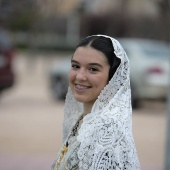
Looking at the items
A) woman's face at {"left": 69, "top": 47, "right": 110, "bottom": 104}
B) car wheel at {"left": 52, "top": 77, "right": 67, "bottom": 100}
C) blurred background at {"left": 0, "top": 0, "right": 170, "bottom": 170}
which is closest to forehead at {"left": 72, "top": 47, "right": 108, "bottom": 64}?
woman's face at {"left": 69, "top": 47, "right": 110, "bottom": 104}

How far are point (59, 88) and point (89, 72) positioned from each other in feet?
41.4

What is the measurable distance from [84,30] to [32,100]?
33.3 metres

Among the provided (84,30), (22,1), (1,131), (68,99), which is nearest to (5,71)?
(1,131)

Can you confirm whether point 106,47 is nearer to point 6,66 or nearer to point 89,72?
point 89,72

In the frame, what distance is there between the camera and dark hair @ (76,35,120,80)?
2.88 meters

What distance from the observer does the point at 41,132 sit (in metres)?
10.2

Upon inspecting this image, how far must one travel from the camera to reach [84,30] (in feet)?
160

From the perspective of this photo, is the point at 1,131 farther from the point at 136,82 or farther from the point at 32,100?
the point at 32,100

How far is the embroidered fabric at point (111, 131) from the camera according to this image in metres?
2.70

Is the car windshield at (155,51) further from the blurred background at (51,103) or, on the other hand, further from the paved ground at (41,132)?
the paved ground at (41,132)

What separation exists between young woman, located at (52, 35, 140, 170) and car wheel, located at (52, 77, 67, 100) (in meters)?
12.3

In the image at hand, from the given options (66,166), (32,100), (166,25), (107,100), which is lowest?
(66,166)

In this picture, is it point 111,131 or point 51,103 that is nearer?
point 111,131

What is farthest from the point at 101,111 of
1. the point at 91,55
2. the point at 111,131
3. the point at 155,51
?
the point at 155,51
